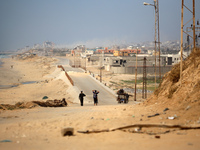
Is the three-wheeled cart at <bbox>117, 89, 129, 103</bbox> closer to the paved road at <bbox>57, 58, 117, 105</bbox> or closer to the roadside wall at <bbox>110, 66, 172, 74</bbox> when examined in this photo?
the paved road at <bbox>57, 58, 117, 105</bbox>

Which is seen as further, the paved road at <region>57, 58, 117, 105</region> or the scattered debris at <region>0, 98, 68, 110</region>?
the paved road at <region>57, 58, 117, 105</region>

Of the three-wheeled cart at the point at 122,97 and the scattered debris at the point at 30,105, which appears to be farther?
the three-wheeled cart at the point at 122,97

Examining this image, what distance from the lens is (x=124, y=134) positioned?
26.3 feet

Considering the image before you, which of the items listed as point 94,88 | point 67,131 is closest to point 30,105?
point 67,131

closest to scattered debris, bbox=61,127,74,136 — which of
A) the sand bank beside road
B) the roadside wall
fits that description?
the sand bank beside road

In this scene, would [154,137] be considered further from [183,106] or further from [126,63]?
[126,63]

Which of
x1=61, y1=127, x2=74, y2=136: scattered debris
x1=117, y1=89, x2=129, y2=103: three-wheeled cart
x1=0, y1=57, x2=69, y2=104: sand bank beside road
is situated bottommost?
x1=0, y1=57, x2=69, y2=104: sand bank beside road

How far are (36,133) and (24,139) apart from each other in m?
0.96

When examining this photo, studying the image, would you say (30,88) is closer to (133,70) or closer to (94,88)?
(94,88)

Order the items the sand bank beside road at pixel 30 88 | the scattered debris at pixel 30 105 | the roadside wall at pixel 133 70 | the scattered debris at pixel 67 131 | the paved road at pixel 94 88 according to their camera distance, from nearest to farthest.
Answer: the scattered debris at pixel 67 131 < the scattered debris at pixel 30 105 < the paved road at pixel 94 88 < the sand bank beside road at pixel 30 88 < the roadside wall at pixel 133 70

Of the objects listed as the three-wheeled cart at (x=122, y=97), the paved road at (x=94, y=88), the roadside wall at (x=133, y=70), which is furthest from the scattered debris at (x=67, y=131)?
the roadside wall at (x=133, y=70)

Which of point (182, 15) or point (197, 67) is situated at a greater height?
point (182, 15)

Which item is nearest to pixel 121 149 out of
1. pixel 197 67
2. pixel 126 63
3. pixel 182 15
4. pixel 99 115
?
pixel 99 115

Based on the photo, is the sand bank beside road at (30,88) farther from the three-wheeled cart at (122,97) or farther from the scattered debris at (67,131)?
the scattered debris at (67,131)
